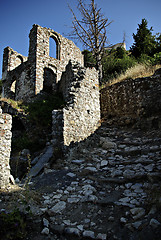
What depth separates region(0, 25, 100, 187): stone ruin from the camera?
6746 mm

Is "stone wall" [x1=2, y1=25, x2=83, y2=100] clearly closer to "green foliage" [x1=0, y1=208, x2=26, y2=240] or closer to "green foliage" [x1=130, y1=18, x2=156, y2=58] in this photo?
"green foliage" [x1=130, y1=18, x2=156, y2=58]

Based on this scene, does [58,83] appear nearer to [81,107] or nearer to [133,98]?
[81,107]

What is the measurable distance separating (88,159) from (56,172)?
118 cm

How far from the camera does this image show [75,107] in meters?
7.25

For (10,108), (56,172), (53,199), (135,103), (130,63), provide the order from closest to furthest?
(53,199)
(56,172)
(135,103)
(10,108)
(130,63)

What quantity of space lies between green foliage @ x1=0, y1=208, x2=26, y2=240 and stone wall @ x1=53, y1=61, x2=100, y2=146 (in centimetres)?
365

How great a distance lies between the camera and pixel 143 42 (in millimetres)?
18672

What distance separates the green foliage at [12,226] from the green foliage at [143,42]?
19256 mm

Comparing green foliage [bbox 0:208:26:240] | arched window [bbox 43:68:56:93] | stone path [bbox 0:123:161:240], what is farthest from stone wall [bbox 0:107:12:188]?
arched window [bbox 43:68:56:93]

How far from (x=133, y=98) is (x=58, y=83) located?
27.4ft

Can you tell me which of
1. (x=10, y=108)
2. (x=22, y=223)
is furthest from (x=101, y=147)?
(x=10, y=108)

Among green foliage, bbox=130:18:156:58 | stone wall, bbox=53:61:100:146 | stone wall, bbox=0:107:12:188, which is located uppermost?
green foliage, bbox=130:18:156:58

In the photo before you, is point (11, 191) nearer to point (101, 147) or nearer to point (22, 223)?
point (22, 223)

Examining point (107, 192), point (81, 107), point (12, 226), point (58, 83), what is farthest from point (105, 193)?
point (58, 83)
